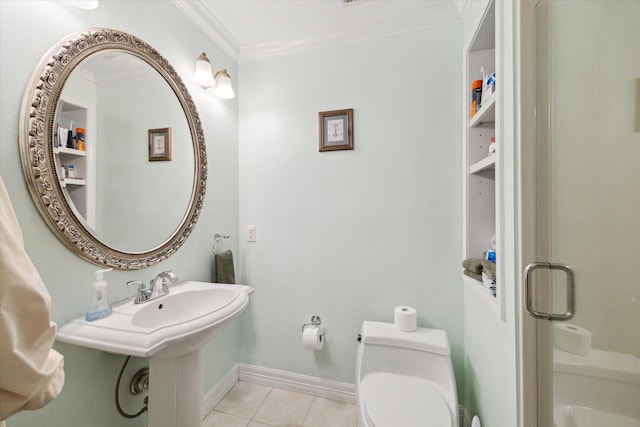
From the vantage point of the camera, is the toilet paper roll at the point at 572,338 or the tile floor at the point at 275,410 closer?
the toilet paper roll at the point at 572,338

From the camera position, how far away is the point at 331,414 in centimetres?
158

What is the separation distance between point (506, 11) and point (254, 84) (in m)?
1.52

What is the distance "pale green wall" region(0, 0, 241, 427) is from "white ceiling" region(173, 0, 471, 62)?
0.13 metres

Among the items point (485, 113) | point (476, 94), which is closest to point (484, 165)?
point (485, 113)

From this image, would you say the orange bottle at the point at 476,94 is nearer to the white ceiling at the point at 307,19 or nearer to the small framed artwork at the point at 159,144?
the white ceiling at the point at 307,19

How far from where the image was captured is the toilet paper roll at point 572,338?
0.74 meters

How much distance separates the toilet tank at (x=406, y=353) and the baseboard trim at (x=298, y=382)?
0.44 m

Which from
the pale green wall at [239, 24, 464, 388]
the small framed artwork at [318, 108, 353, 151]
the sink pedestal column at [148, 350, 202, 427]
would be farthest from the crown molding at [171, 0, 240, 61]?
the sink pedestal column at [148, 350, 202, 427]

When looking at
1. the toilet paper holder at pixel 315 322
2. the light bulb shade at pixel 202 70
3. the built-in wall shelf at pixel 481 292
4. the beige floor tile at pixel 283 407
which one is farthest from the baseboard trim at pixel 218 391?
the light bulb shade at pixel 202 70

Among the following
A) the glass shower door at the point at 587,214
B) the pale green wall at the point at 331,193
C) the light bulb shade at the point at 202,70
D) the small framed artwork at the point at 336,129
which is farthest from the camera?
the small framed artwork at the point at 336,129

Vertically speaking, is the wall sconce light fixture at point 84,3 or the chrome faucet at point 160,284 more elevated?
the wall sconce light fixture at point 84,3

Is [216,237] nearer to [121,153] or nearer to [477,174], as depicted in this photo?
[121,153]

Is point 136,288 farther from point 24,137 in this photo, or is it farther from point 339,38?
point 339,38

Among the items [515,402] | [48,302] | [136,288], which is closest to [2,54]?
[48,302]
